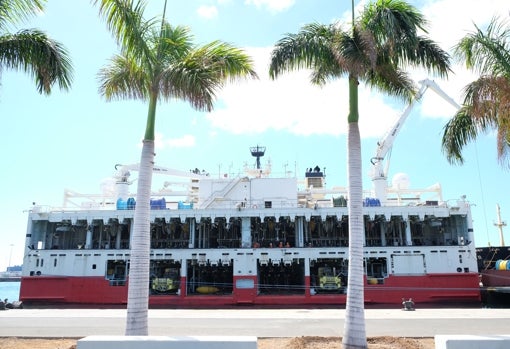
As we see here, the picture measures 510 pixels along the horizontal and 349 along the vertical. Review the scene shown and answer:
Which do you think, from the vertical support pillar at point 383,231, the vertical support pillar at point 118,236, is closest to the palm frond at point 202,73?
the vertical support pillar at point 383,231

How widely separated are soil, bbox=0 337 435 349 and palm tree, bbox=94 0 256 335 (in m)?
3.23

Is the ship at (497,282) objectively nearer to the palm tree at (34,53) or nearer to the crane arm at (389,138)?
the crane arm at (389,138)

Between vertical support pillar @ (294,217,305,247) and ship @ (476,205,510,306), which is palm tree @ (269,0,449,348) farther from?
ship @ (476,205,510,306)

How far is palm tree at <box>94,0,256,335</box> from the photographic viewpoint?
360 inches

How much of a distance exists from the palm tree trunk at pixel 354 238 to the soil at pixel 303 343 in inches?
46.3

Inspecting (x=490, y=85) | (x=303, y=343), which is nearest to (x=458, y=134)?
(x=490, y=85)

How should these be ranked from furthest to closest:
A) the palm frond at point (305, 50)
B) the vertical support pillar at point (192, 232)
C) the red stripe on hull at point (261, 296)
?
1. the vertical support pillar at point (192, 232)
2. the red stripe on hull at point (261, 296)
3. the palm frond at point (305, 50)

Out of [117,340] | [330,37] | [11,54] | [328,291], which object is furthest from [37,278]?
[330,37]

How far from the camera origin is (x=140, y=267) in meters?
9.15

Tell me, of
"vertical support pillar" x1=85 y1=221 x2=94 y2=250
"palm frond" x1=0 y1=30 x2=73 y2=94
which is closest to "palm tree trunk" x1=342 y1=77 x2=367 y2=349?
"palm frond" x1=0 y1=30 x2=73 y2=94

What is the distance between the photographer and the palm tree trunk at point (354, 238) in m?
9.13

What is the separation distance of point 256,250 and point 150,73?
1996 centimetres

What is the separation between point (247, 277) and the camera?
27609mm

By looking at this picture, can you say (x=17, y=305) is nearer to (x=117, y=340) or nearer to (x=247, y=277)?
(x=247, y=277)
